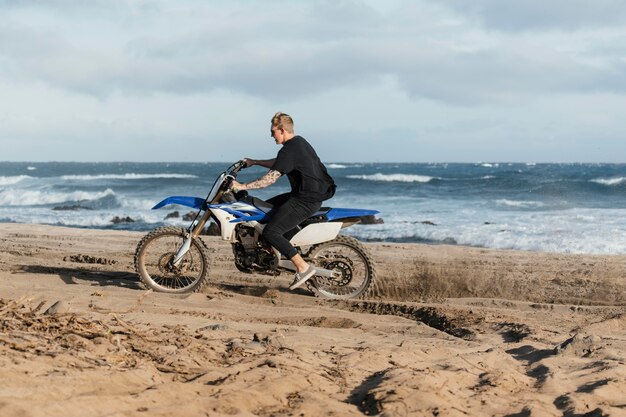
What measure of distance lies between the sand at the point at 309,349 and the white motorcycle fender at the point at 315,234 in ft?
2.07

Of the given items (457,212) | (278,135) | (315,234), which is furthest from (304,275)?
(457,212)

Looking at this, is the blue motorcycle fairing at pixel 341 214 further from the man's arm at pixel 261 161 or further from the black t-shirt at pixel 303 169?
the man's arm at pixel 261 161

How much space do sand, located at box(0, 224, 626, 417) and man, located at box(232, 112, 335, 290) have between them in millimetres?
557

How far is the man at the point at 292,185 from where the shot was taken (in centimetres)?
721

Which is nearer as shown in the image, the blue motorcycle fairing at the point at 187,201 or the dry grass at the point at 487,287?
the blue motorcycle fairing at the point at 187,201

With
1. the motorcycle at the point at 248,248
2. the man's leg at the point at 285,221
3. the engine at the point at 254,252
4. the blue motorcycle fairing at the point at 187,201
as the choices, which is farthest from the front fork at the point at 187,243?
the man's leg at the point at 285,221

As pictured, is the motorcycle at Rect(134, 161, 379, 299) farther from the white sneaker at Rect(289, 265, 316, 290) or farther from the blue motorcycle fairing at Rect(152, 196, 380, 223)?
the white sneaker at Rect(289, 265, 316, 290)

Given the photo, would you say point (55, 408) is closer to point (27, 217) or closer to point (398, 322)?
point (398, 322)

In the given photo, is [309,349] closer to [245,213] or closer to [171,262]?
[245,213]

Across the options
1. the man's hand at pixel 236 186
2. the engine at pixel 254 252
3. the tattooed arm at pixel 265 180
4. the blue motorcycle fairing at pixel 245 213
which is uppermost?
the tattooed arm at pixel 265 180

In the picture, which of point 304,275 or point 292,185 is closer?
point 292,185

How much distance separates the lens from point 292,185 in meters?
7.40

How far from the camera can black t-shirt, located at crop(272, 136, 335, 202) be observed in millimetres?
7191

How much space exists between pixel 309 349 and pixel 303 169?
264 centimetres
